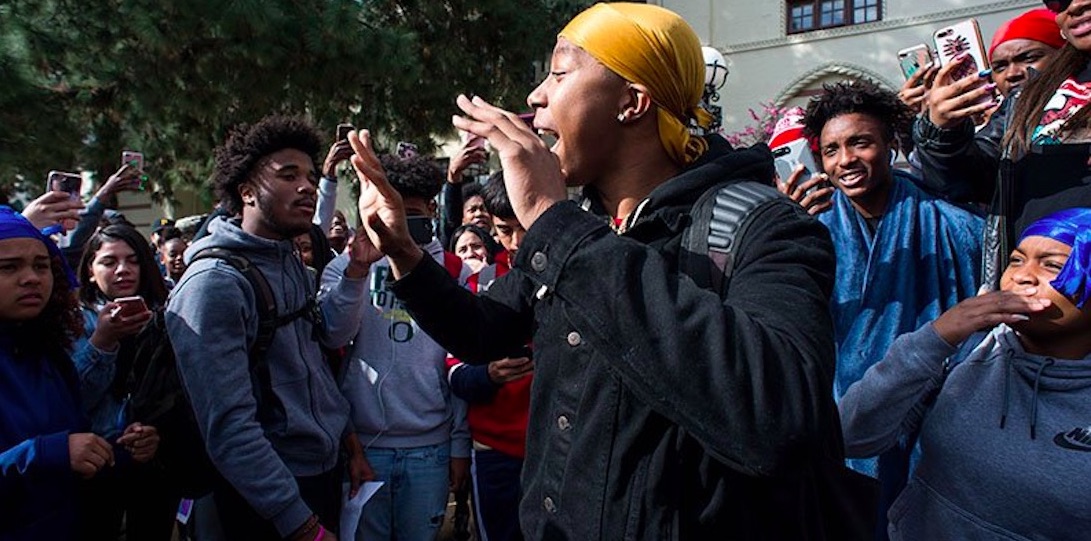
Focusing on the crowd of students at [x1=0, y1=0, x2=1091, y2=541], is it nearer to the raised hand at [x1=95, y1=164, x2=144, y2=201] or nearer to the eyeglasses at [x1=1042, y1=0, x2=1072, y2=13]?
the eyeglasses at [x1=1042, y1=0, x2=1072, y2=13]

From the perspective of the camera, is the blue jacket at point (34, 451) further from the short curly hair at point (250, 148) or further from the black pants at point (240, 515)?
the short curly hair at point (250, 148)

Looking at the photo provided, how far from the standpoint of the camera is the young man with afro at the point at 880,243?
96.2 inches

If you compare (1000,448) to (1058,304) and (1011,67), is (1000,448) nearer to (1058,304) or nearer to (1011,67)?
(1058,304)

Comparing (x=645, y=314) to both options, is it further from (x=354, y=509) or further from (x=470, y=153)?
(x=470, y=153)

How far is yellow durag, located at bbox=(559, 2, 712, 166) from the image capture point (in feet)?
4.80

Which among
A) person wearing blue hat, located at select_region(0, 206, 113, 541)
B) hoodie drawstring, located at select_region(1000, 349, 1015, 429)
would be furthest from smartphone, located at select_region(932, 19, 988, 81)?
person wearing blue hat, located at select_region(0, 206, 113, 541)

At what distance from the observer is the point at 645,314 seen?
113 cm

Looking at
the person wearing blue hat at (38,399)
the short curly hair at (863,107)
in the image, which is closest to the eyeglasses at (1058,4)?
the short curly hair at (863,107)

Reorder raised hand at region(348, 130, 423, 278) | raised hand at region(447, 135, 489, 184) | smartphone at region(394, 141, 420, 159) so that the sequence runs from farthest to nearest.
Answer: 1. smartphone at region(394, 141, 420, 159)
2. raised hand at region(447, 135, 489, 184)
3. raised hand at region(348, 130, 423, 278)

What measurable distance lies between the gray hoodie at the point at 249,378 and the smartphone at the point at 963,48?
2.23 m

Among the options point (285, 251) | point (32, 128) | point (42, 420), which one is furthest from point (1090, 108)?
point (32, 128)

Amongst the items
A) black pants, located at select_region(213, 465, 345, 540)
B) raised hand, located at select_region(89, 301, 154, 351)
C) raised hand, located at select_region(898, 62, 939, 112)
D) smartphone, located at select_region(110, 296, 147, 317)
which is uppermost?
raised hand, located at select_region(898, 62, 939, 112)

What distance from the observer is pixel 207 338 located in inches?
94.0

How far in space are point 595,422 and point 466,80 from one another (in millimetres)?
10302
